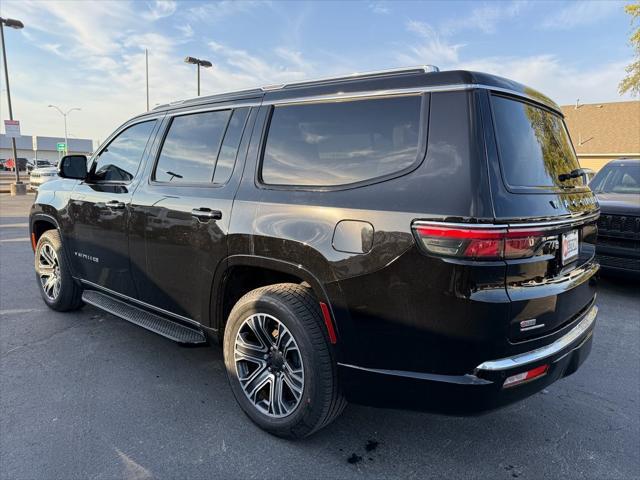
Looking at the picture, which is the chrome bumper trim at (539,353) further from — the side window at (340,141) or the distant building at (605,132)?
the distant building at (605,132)

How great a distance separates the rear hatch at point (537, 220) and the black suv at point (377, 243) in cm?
1

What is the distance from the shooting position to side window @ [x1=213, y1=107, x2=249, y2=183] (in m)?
2.92

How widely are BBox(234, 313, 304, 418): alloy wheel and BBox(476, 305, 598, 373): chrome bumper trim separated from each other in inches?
39.7

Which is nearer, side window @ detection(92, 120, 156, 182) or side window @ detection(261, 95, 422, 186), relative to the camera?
side window @ detection(261, 95, 422, 186)

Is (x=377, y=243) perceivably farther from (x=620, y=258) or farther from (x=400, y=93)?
(x=620, y=258)

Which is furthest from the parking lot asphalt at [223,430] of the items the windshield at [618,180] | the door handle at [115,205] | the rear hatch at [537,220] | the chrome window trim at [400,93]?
the windshield at [618,180]

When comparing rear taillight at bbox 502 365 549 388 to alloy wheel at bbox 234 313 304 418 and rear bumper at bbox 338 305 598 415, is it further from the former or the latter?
alloy wheel at bbox 234 313 304 418

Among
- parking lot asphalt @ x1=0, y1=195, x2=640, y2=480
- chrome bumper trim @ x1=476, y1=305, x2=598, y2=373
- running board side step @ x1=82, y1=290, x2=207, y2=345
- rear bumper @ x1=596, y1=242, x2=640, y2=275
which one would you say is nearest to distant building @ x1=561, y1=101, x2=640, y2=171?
rear bumper @ x1=596, y1=242, x2=640, y2=275

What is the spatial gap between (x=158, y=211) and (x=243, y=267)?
0.91m

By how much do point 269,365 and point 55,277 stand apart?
10.3 feet

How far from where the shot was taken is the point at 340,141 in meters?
2.42

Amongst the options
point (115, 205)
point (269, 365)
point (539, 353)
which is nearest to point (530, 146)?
point (539, 353)

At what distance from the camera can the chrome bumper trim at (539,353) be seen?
2.01 meters

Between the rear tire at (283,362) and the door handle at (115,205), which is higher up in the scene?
the door handle at (115,205)
